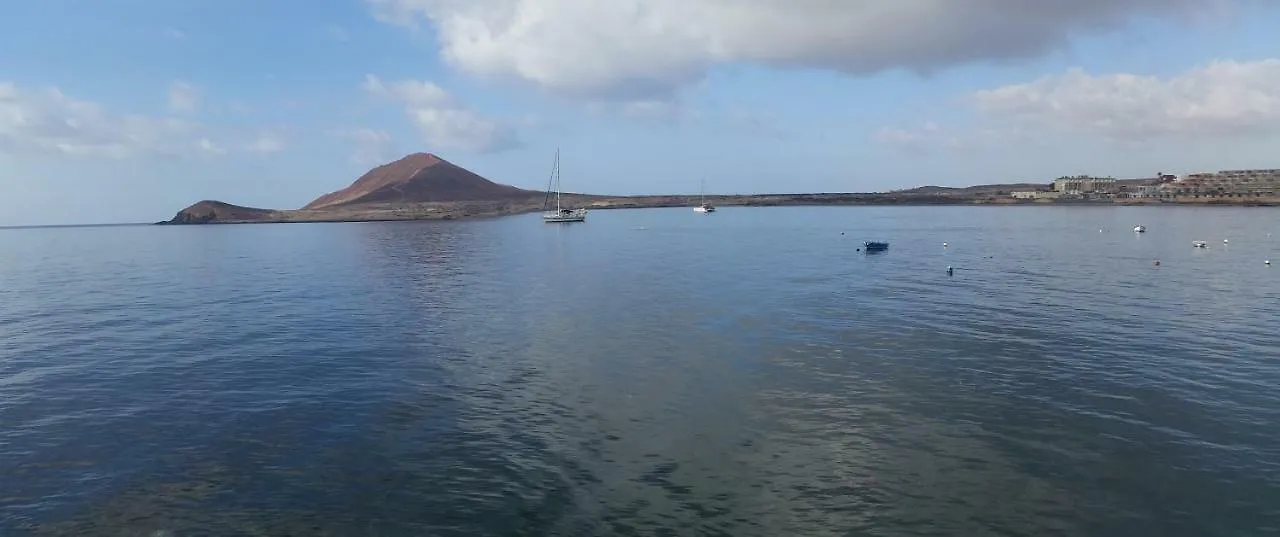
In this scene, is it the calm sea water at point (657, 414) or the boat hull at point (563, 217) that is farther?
the boat hull at point (563, 217)

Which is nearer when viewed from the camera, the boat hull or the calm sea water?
the calm sea water

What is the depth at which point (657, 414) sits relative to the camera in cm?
1780

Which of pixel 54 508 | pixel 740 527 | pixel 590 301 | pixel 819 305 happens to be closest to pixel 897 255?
pixel 819 305

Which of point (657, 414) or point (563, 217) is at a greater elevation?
point (563, 217)

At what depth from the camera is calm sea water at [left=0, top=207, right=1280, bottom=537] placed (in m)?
12.7

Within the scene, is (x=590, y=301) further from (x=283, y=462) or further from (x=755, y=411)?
(x=283, y=462)

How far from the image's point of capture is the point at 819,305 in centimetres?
3450

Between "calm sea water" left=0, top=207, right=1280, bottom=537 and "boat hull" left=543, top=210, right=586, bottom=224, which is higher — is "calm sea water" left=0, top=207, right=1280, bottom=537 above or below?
below

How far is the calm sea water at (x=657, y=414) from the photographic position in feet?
41.8

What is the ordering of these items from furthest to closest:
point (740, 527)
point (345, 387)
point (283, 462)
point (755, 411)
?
point (345, 387)
point (755, 411)
point (283, 462)
point (740, 527)

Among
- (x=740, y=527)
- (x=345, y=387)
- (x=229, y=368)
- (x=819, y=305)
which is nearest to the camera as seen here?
(x=740, y=527)

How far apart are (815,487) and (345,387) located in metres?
13.8

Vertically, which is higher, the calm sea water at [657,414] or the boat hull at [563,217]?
the boat hull at [563,217]

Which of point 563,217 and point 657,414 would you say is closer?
point 657,414
